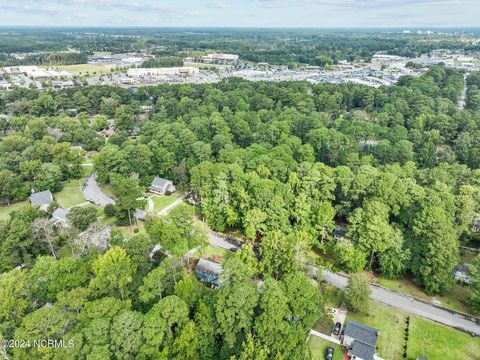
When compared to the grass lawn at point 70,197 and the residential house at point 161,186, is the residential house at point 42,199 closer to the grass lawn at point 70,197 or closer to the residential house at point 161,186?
the grass lawn at point 70,197

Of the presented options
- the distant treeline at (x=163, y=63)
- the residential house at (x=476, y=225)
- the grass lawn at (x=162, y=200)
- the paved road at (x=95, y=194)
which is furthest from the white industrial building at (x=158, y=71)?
the residential house at (x=476, y=225)

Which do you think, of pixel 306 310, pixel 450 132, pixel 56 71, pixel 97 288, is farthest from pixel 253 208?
pixel 56 71

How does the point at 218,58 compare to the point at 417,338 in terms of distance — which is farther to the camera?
the point at 218,58

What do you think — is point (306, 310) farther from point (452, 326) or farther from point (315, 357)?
point (452, 326)

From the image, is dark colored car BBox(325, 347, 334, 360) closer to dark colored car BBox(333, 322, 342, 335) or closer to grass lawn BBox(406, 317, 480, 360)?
dark colored car BBox(333, 322, 342, 335)

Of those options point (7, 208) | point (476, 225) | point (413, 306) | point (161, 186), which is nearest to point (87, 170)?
point (7, 208)

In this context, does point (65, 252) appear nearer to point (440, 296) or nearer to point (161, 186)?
point (161, 186)
